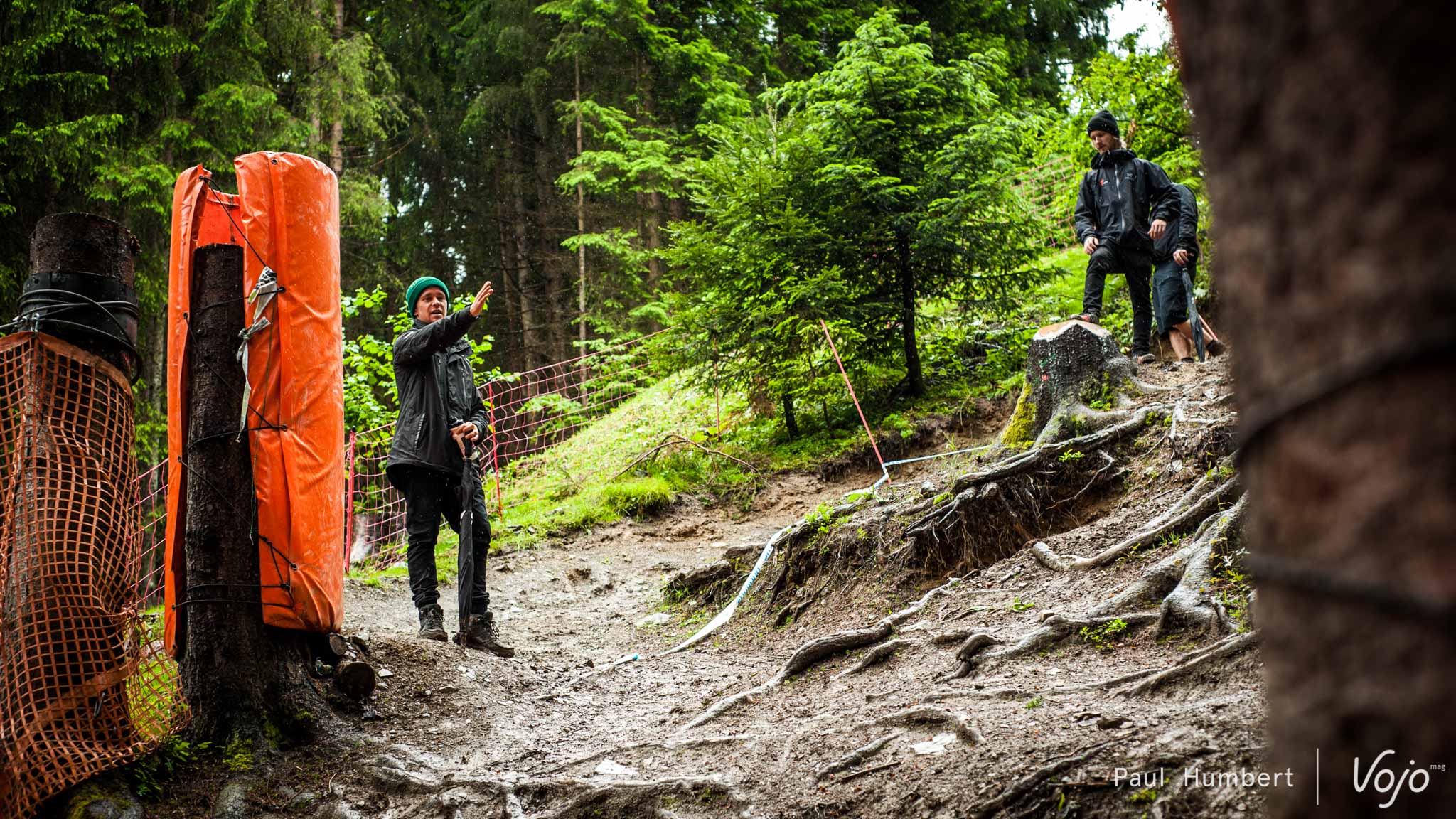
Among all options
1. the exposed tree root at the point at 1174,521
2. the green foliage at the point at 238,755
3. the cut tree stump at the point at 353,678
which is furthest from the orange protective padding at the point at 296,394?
the exposed tree root at the point at 1174,521

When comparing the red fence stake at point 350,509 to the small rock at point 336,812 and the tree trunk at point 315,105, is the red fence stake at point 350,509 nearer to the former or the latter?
the tree trunk at point 315,105

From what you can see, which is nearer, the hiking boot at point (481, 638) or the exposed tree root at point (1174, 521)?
the exposed tree root at point (1174, 521)

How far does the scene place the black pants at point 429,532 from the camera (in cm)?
606

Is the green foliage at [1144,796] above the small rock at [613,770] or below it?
above

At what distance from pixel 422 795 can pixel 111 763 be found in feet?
3.92

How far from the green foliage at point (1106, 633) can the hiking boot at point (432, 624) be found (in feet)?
12.9

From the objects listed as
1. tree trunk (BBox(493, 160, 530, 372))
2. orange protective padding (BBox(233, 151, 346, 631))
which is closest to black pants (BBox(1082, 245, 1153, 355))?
orange protective padding (BBox(233, 151, 346, 631))

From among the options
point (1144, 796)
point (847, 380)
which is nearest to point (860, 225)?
point (847, 380)

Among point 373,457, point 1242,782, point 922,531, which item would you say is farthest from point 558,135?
point 1242,782

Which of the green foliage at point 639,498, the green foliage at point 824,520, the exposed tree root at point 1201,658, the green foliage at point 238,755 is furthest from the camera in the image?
the green foliage at point 639,498

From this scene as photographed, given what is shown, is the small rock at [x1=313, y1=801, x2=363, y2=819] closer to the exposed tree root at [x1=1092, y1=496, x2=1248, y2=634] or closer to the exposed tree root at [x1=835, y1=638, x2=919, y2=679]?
the exposed tree root at [x1=835, y1=638, x2=919, y2=679]

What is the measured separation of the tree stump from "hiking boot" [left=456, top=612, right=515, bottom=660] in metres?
3.72

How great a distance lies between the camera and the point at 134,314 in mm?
4371

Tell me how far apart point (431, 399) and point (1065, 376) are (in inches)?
168
